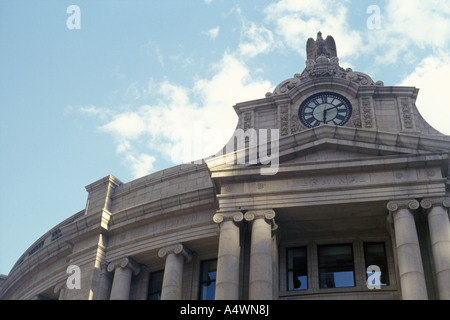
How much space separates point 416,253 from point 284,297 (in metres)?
5.57

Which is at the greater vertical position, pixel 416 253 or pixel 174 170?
pixel 174 170

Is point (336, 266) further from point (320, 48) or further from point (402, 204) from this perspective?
point (320, 48)

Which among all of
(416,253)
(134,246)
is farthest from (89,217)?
(416,253)

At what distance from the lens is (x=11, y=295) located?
Result: 140ft

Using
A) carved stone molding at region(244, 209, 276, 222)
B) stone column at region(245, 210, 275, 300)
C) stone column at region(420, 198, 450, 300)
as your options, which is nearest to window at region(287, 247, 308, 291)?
stone column at region(245, 210, 275, 300)

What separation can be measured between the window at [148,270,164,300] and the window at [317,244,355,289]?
745cm

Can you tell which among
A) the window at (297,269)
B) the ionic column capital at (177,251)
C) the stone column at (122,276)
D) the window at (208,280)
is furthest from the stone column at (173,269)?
the window at (297,269)

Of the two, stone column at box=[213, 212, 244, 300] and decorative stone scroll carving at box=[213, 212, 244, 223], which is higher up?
decorative stone scroll carving at box=[213, 212, 244, 223]

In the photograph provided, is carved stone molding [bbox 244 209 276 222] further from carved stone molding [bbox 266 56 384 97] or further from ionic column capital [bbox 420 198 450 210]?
carved stone molding [bbox 266 56 384 97]

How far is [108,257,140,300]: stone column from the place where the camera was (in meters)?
32.3

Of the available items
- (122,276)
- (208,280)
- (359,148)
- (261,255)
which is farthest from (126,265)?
(359,148)

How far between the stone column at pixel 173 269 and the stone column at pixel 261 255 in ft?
14.8

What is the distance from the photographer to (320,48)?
120ft
